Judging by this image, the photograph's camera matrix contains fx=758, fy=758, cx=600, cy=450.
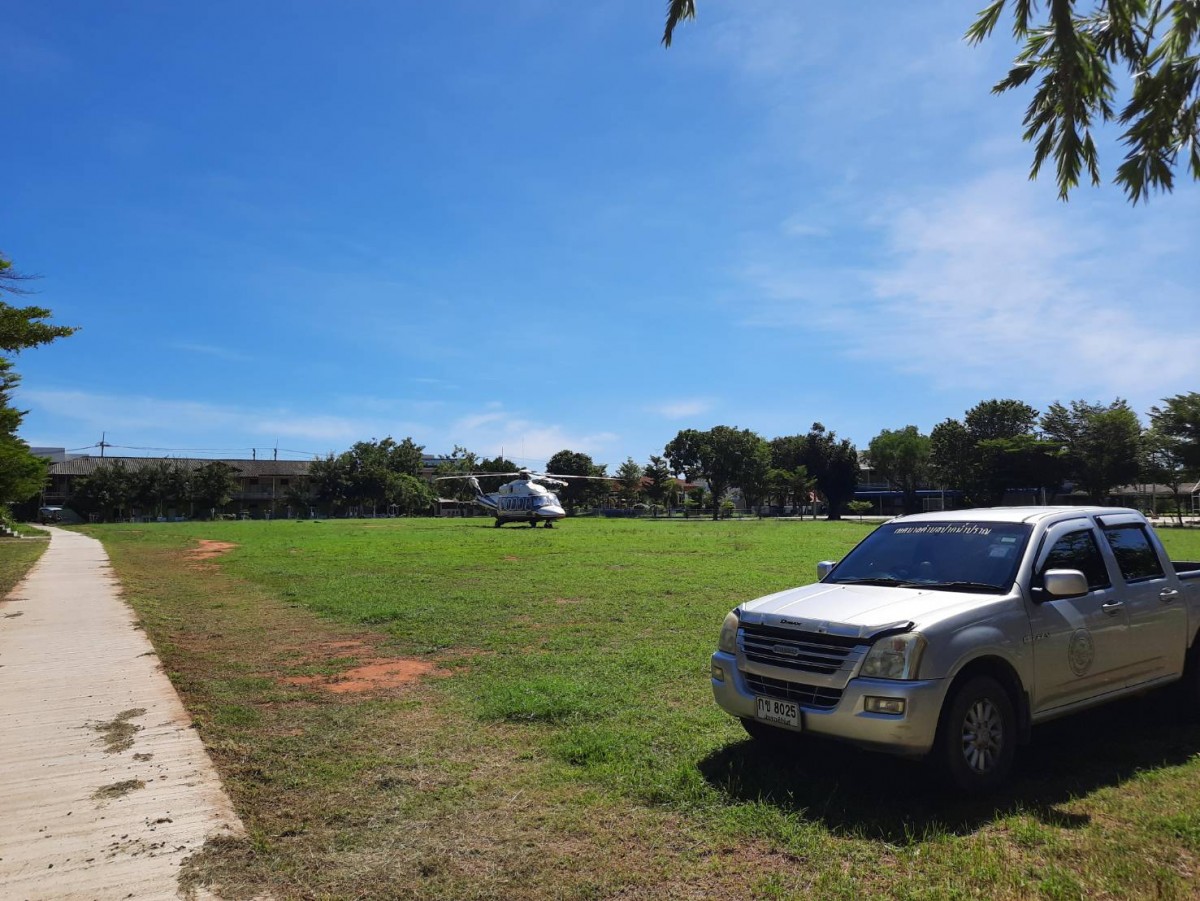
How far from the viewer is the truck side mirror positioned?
5.10 metres

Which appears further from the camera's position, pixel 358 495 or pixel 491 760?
pixel 358 495

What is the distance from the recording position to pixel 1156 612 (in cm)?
612

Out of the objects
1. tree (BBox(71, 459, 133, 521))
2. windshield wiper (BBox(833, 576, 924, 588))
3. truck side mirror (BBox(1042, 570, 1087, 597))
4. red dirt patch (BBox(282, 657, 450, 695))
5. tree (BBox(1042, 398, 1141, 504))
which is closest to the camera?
truck side mirror (BBox(1042, 570, 1087, 597))

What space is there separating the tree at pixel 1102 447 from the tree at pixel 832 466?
24.1 meters

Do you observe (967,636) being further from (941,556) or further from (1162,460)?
(1162,460)

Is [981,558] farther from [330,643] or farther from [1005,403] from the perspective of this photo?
[1005,403]

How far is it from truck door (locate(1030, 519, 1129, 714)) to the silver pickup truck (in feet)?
0.05

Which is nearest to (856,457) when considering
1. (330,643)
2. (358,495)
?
(358,495)

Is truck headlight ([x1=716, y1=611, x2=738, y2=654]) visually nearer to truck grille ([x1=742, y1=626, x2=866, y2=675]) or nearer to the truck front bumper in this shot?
truck grille ([x1=742, y1=626, x2=866, y2=675])

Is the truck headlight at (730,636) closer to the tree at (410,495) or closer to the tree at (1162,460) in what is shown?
the tree at (1162,460)

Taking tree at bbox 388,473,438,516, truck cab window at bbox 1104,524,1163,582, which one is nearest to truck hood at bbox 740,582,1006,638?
truck cab window at bbox 1104,524,1163,582

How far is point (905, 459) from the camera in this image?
92062mm

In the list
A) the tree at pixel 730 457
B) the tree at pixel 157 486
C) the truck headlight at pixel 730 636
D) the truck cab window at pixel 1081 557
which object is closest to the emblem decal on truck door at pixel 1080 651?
the truck cab window at pixel 1081 557

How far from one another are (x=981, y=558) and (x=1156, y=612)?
1723mm
